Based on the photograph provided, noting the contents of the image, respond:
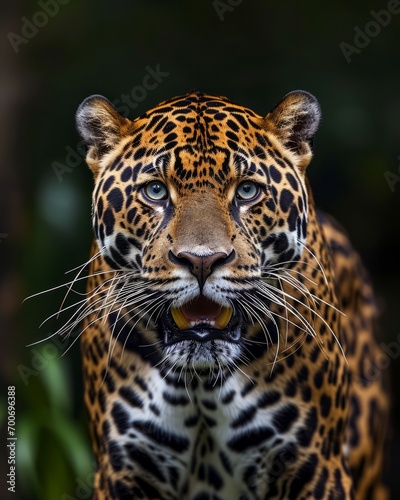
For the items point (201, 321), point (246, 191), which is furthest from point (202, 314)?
point (246, 191)

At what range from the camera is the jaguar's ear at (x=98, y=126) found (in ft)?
14.9

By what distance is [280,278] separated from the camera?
171 inches

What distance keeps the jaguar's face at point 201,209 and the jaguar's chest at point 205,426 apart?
0.96 ft

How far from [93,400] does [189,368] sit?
2.07 feet

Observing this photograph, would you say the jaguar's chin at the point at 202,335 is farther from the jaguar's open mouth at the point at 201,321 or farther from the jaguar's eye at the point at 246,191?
the jaguar's eye at the point at 246,191

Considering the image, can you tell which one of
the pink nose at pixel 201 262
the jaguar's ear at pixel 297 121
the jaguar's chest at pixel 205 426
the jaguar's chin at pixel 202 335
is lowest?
the jaguar's chest at pixel 205 426

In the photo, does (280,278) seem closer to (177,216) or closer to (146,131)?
(177,216)

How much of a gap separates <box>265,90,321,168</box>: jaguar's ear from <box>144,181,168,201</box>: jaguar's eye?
55 cm

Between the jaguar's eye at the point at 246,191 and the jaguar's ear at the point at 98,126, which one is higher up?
the jaguar's ear at the point at 98,126

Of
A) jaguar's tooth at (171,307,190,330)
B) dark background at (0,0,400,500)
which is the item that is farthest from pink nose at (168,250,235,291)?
dark background at (0,0,400,500)

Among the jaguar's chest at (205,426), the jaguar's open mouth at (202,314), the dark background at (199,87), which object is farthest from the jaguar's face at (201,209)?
the dark background at (199,87)

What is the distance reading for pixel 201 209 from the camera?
13.6ft

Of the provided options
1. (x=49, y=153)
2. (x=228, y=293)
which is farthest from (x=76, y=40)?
(x=228, y=293)

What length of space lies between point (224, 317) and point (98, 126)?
952mm
